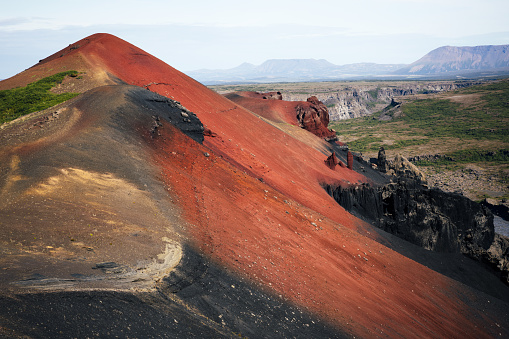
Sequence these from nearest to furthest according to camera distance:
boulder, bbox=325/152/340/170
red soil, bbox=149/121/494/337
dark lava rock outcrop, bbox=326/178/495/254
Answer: red soil, bbox=149/121/494/337 < dark lava rock outcrop, bbox=326/178/495/254 < boulder, bbox=325/152/340/170

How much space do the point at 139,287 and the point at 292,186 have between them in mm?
24248

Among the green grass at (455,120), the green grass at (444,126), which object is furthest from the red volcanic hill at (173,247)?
the green grass at (455,120)

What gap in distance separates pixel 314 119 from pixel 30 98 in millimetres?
48160

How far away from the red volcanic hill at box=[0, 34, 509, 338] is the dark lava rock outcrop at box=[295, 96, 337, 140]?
3565cm

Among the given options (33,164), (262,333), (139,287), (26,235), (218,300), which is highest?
(33,164)

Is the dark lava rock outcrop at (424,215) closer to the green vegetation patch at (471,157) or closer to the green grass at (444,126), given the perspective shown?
the green vegetation patch at (471,157)

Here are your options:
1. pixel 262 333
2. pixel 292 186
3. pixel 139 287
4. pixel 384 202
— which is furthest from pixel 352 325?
pixel 384 202

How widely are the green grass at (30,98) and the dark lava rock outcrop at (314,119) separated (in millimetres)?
42906

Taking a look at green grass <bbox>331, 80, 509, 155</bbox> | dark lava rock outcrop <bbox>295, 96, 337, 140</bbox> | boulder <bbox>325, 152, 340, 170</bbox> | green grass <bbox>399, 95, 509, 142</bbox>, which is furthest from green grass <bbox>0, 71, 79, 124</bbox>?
green grass <bbox>399, 95, 509, 142</bbox>

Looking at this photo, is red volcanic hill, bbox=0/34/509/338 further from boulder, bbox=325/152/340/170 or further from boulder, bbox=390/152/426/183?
boulder, bbox=390/152/426/183

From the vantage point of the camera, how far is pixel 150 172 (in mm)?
23047

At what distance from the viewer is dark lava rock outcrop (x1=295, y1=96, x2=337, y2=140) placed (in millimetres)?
71812

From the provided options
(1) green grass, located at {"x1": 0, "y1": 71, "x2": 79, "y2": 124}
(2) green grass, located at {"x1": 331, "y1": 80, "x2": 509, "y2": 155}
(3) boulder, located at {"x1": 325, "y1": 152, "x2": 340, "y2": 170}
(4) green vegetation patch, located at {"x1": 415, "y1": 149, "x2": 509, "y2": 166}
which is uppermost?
(1) green grass, located at {"x1": 0, "y1": 71, "x2": 79, "y2": 124}

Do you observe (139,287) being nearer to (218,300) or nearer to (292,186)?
(218,300)
